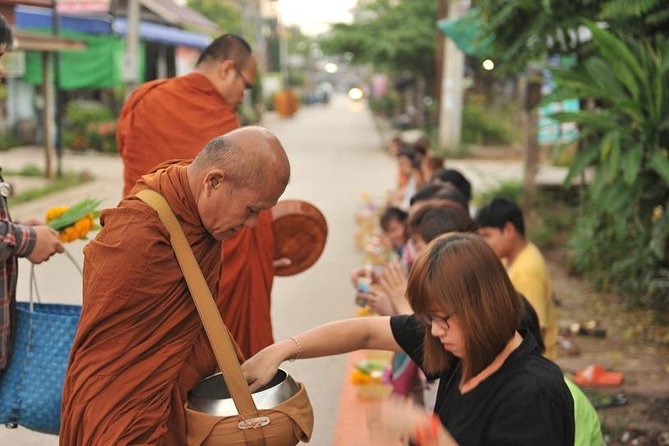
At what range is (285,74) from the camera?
228ft

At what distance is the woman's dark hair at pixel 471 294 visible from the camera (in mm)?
2271

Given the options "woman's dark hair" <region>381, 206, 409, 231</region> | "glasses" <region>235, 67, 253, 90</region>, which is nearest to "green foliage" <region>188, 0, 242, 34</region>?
"woman's dark hair" <region>381, 206, 409, 231</region>

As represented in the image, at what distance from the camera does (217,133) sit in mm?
4438

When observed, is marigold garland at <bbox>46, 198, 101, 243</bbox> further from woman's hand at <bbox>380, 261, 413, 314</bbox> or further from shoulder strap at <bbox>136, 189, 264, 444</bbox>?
shoulder strap at <bbox>136, 189, 264, 444</bbox>

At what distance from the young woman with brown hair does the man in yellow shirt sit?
1.96 metres

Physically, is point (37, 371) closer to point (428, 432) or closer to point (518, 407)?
point (428, 432)

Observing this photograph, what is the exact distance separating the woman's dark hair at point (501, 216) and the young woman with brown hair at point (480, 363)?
2106mm

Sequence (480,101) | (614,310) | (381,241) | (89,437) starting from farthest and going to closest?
(480,101), (381,241), (614,310), (89,437)

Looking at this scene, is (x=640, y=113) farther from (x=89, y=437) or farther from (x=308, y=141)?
(x=308, y=141)

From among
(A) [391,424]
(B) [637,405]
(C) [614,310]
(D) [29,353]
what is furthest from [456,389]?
(C) [614,310]

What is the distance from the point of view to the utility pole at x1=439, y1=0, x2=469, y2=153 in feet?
69.7

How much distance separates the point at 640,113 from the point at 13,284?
377cm

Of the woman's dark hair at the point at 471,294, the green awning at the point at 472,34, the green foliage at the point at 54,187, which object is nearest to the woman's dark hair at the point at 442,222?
the woman's dark hair at the point at 471,294

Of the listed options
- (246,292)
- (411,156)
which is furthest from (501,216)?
(411,156)
